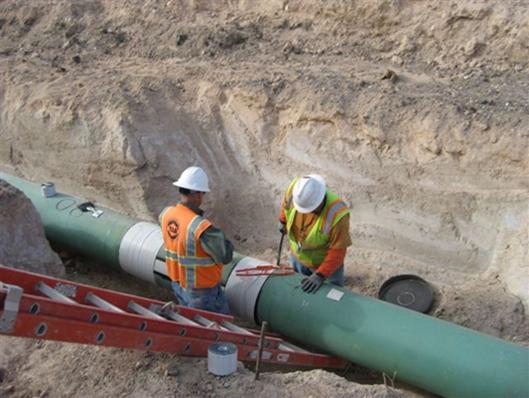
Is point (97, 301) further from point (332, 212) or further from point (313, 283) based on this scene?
point (332, 212)

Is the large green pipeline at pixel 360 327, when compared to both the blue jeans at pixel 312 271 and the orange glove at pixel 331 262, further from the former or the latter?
the blue jeans at pixel 312 271

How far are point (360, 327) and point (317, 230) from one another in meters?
1.04

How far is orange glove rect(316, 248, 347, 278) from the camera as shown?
634cm

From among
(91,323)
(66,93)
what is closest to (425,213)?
(91,323)

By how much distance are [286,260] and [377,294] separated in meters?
1.29

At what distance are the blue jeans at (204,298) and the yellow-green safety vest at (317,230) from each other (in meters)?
0.95

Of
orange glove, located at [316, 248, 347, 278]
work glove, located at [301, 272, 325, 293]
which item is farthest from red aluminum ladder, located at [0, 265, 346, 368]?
orange glove, located at [316, 248, 347, 278]

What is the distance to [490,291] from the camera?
22.9 feet

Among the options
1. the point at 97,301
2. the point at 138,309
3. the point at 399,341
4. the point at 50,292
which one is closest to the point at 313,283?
the point at 399,341

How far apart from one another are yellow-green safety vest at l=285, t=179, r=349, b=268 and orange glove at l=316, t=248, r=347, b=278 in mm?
192

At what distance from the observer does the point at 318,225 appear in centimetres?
641

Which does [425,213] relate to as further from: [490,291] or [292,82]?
[292,82]

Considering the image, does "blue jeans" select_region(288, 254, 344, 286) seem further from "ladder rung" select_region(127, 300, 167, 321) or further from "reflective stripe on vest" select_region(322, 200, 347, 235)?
"ladder rung" select_region(127, 300, 167, 321)

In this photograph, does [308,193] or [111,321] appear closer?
[111,321]
